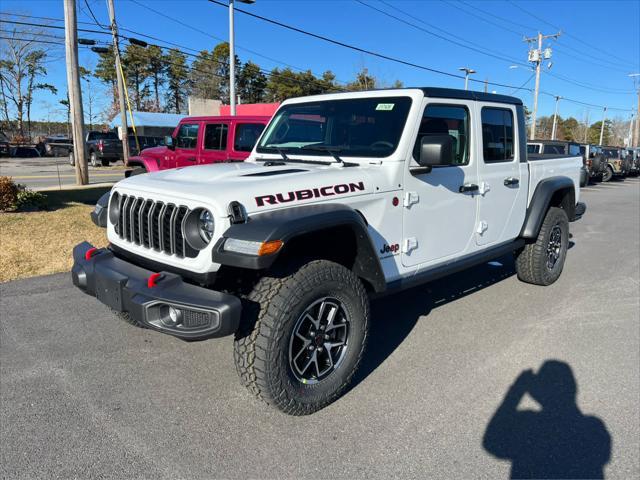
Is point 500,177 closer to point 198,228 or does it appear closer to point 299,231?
point 299,231

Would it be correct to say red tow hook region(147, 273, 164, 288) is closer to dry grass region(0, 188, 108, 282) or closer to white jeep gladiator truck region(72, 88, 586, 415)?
white jeep gladiator truck region(72, 88, 586, 415)

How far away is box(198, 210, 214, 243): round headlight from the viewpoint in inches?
105

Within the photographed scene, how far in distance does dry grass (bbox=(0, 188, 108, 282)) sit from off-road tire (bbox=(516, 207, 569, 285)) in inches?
213

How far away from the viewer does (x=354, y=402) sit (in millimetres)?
3061

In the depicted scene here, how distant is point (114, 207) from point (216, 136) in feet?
21.7

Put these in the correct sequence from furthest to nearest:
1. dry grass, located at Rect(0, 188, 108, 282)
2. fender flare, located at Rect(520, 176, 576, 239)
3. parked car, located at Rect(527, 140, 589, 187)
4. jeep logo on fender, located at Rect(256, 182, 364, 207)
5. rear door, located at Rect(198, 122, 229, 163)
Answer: parked car, located at Rect(527, 140, 589, 187)
rear door, located at Rect(198, 122, 229, 163)
dry grass, located at Rect(0, 188, 108, 282)
fender flare, located at Rect(520, 176, 576, 239)
jeep logo on fender, located at Rect(256, 182, 364, 207)

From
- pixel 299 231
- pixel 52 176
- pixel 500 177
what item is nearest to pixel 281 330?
pixel 299 231

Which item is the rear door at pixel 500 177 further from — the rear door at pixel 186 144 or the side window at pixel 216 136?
the rear door at pixel 186 144

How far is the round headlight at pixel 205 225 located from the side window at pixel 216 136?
7.17m

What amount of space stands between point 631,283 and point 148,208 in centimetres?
571

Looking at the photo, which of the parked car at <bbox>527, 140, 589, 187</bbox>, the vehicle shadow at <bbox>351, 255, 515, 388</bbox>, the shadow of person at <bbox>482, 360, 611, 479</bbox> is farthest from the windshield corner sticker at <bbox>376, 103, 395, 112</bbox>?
the parked car at <bbox>527, 140, 589, 187</bbox>

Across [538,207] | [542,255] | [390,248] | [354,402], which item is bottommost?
[354,402]

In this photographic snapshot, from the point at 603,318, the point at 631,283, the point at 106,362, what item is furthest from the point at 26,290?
the point at 631,283

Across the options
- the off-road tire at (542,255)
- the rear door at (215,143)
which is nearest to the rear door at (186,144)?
the rear door at (215,143)
